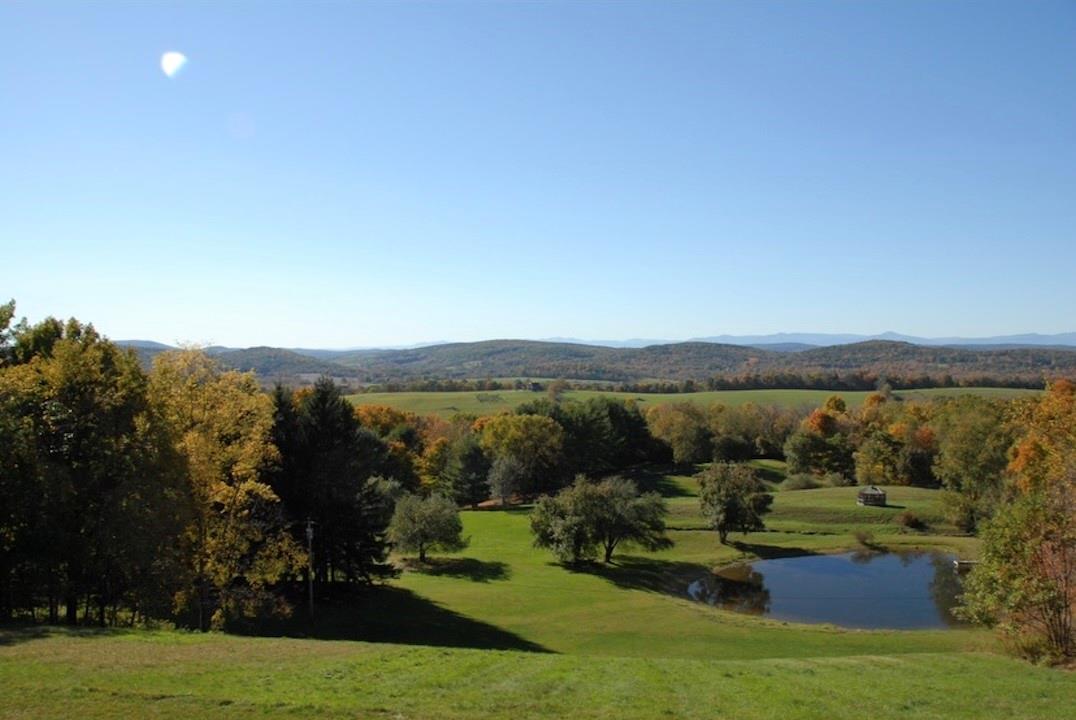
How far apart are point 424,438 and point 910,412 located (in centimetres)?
6347

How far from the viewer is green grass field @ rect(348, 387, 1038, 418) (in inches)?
4926

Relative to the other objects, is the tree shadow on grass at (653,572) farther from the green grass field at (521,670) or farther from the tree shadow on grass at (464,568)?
the green grass field at (521,670)

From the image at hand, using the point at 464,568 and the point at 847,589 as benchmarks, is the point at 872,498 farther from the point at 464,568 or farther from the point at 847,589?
the point at 464,568

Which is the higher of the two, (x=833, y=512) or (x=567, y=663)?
(x=567, y=663)

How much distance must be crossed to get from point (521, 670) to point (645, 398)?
402 ft

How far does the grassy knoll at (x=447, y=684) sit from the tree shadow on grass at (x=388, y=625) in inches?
311

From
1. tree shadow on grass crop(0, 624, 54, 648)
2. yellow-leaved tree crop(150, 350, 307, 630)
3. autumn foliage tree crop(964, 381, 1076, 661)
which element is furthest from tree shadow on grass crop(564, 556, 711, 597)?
tree shadow on grass crop(0, 624, 54, 648)

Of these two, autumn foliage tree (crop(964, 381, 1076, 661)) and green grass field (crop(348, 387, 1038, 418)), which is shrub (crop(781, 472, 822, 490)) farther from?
autumn foliage tree (crop(964, 381, 1076, 661))

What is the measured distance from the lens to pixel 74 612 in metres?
22.4

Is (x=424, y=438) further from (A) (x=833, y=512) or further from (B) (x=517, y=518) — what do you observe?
(A) (x=833, y=512)

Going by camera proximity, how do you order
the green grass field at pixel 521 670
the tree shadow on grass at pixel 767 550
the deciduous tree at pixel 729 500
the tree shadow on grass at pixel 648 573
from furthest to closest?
1. the deciduous tree at pixel 729 500
2. the tree shadow on grass at pixel 767 550
3. the tree shadow on grass at pixel 648 573
4. the green grass field at pixel 521 670

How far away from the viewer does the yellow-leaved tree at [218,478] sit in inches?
968

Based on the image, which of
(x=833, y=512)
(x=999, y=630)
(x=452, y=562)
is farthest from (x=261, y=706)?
(x=833, y=512)

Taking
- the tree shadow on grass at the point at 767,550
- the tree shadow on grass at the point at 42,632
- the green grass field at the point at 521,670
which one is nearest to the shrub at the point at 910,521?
the tree shadow on grass at the point at 767,550
